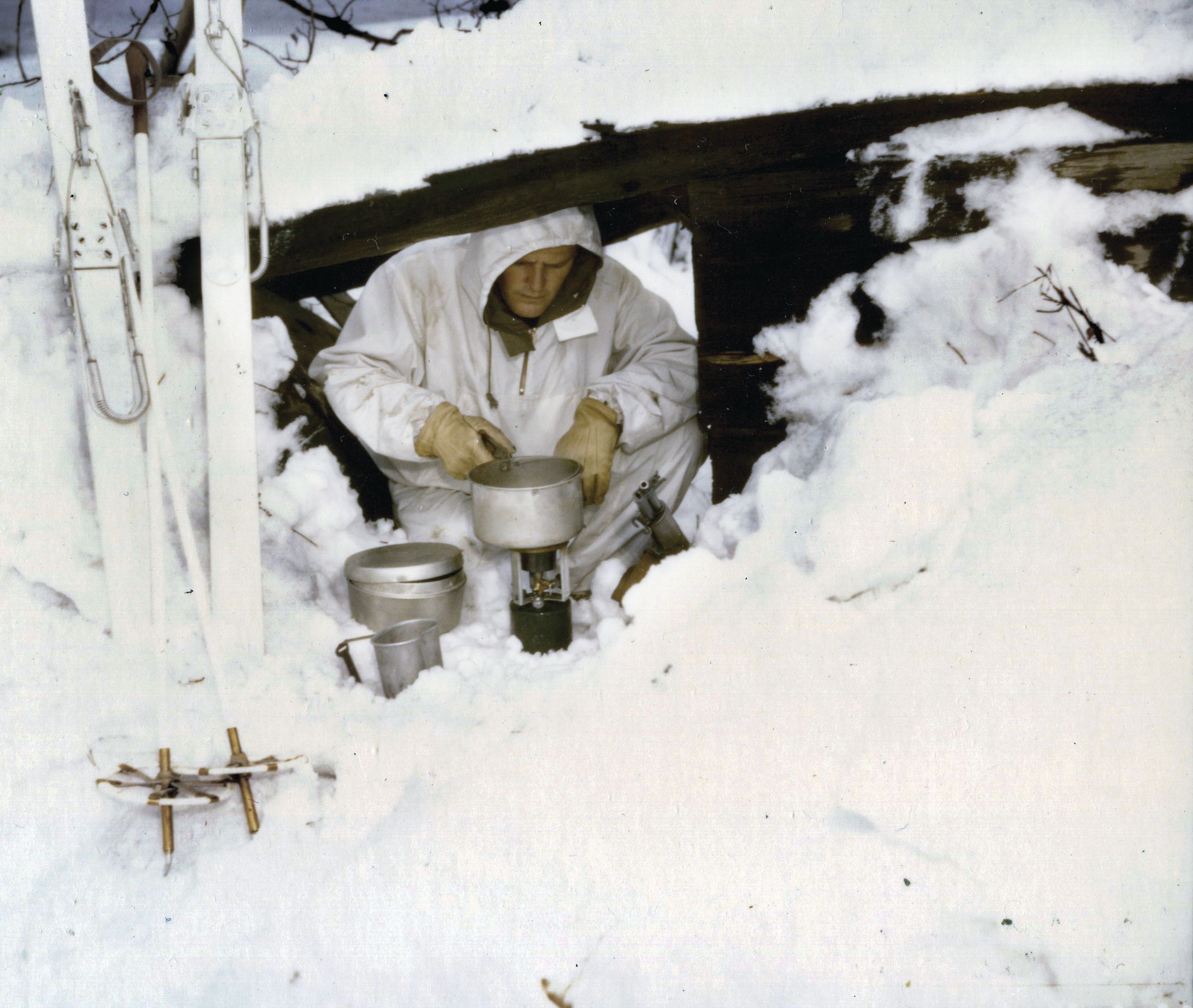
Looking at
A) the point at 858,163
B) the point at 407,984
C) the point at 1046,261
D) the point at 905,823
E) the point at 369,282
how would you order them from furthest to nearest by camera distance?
the point at 369,282 → the point at 858,163 → the point at 1046,261 → the point at 905,823 → the point at 407,984

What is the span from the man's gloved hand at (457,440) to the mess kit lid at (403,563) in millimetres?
241

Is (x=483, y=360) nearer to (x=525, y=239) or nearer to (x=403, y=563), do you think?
(x=525, y=239)

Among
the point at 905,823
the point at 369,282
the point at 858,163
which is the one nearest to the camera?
the point at 905,823

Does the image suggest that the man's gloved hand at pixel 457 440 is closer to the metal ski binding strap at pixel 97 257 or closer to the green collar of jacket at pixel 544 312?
the green collar of jacket at pixel 544 312

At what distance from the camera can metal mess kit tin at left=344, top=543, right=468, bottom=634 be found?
2.27 meters

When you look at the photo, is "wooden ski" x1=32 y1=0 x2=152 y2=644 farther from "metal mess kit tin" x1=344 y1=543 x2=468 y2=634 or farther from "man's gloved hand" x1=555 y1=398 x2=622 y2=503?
"man's gloved hand" x1=555 y1=398 x2=622 y2=503

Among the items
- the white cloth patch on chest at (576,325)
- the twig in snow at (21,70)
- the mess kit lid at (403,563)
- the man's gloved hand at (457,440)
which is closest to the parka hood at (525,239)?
the white cloth patch on chest at (576,325)

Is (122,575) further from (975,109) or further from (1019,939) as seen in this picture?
(975,109)

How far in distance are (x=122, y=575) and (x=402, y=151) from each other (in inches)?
49.1

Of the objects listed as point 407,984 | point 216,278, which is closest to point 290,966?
point 407,984

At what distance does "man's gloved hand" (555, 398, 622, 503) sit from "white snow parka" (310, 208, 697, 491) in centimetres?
5

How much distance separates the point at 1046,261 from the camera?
76.9 inches

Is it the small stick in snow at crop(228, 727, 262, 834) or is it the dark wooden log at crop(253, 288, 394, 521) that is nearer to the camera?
the small stick in snow at crop(228, 727, 262, 834)

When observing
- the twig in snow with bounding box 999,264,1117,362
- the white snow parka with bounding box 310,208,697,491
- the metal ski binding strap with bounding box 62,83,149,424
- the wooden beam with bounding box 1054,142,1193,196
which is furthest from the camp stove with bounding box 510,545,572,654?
the wooden beam with bounding box 1054,142,1193,196
